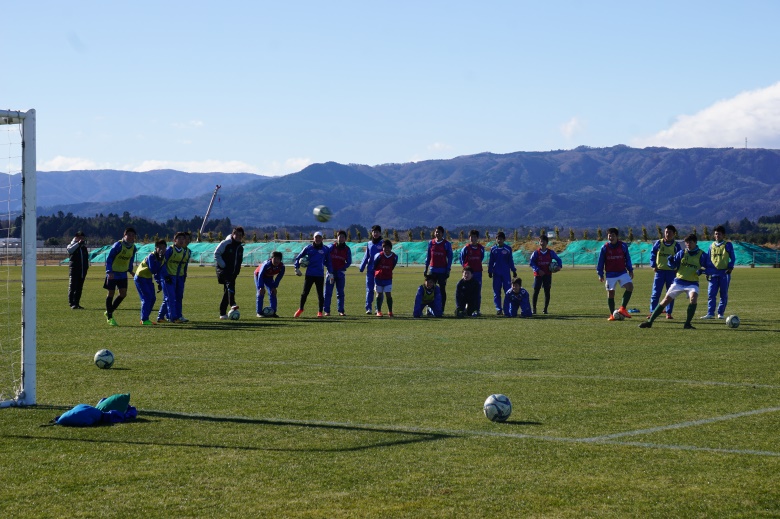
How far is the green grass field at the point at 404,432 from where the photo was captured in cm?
705

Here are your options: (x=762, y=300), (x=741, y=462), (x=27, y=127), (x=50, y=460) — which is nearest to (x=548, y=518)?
(x=741, y=462)

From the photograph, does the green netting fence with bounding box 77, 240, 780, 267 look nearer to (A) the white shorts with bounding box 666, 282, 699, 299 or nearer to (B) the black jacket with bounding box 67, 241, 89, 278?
(B) the black jacket with bounding box 67, 241, 89, 278

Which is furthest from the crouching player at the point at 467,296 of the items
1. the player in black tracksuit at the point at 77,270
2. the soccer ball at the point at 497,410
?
the soccer ball at the point at 497,410

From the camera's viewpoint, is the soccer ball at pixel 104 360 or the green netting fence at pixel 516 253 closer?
the soccer ball at pixel 104 360

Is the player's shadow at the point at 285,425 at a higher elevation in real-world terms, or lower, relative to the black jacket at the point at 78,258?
lower

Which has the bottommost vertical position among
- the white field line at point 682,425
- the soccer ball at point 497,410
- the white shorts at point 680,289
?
the white field line at point 682,425

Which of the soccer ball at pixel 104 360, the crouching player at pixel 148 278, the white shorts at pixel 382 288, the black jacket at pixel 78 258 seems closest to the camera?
the soccer ball at pixel 104 360

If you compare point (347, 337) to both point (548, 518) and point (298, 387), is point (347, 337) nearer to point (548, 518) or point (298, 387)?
point (298, 387)

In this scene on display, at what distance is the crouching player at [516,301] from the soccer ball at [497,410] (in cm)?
1524

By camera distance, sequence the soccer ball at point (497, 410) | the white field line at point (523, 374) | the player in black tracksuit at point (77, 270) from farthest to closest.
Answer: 1. the player in black tracksuit at point (77, 270)
2. the white field line at point (523, 374)
3. the soccer ball at point (497, 410)

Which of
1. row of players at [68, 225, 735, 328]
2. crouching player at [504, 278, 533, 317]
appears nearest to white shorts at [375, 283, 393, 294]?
row of players at [68, 225, 735, 328]

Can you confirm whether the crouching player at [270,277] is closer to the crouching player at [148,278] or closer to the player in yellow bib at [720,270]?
the crouching player at [148,278]

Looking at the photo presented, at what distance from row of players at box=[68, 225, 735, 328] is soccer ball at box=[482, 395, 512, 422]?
1251 centimetres

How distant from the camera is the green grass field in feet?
23.1
